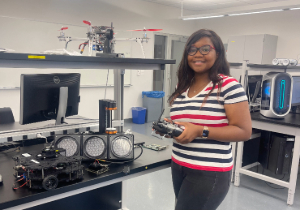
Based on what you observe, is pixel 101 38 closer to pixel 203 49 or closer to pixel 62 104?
pixel 62 104

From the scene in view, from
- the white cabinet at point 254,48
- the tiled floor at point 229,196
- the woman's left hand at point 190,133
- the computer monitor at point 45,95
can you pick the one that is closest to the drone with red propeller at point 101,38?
the computer monitor at point 45,95

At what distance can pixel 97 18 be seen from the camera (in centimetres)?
496

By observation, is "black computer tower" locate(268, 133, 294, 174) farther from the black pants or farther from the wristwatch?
the wristwatch

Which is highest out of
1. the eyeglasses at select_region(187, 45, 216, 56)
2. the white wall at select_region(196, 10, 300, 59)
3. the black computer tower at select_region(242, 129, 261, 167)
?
the white wall at select_region(196, 10, 300, 59)

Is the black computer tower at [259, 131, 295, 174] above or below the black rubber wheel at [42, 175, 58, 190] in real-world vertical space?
below

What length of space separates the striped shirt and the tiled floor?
1.40 meters

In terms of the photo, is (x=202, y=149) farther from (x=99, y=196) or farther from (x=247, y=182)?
(x=247, y=182)

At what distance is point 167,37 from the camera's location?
20.2 ft

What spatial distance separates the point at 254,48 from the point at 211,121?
497 cm

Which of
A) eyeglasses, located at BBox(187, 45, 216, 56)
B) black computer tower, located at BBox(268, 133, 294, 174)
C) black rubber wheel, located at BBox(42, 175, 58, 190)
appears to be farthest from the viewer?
black computer tower, located at BBox(268, 133, 294, 174)

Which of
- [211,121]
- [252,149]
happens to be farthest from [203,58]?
[252,149]

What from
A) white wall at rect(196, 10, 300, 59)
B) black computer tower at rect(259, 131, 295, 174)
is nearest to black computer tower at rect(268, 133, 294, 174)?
black computer tower at rect(259, 131, 295, 174)

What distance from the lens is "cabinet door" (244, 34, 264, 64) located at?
5426mm

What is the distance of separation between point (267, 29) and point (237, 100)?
5451mm
